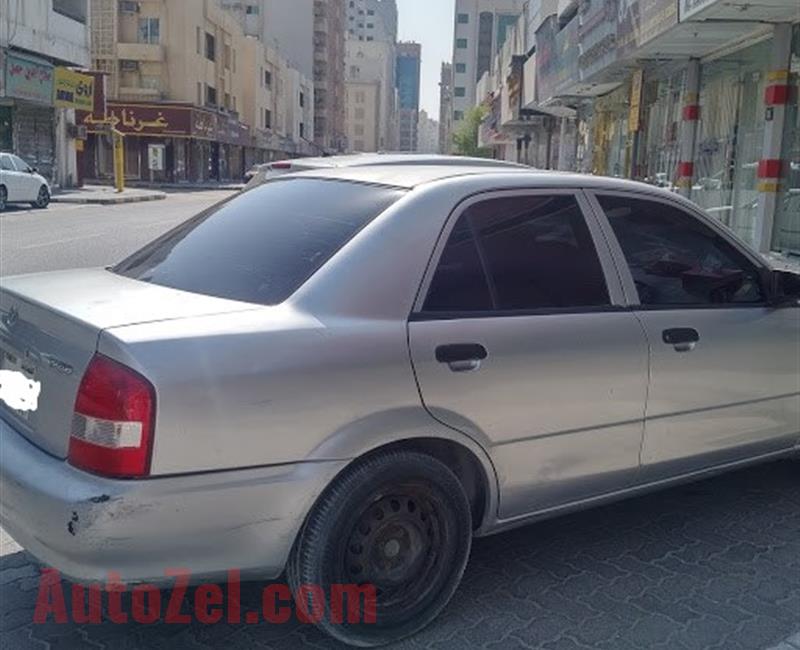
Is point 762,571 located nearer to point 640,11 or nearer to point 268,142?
point 640,11

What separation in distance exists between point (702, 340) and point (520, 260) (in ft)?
3.26

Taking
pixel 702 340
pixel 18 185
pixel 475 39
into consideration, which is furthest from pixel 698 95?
pixel 475 39

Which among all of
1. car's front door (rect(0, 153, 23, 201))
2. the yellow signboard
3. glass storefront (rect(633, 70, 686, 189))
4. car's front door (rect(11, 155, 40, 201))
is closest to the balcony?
the yellow signboard

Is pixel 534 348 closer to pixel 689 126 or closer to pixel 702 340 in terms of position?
pixel 702 340

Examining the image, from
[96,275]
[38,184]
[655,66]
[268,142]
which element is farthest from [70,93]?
[268,142]

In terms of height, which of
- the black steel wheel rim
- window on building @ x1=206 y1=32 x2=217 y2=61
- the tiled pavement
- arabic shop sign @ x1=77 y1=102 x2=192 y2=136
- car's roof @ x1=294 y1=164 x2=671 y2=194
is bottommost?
the tiled pavement

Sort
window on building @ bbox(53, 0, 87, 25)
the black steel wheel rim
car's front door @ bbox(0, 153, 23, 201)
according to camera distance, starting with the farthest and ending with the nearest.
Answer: window on building @ bbox(53, 0, 87, 25)
car's front door @ bbox(0, 153, 23, 201)
the black steel wheel rim

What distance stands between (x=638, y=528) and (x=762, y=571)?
0.58 meters

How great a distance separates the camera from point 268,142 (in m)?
71.9

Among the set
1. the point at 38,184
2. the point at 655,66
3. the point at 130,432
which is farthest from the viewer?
the point at 38,184

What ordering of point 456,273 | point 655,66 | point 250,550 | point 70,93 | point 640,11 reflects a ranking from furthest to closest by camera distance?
point 70,93
point 655,66
point 640,11
point 456,273
point 250,550

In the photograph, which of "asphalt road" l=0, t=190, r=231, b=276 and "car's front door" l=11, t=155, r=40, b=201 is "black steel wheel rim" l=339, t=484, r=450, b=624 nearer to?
"asphalt road" l=0, t=190, r=231, b=276

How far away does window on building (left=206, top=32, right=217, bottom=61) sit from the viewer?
5334 cm

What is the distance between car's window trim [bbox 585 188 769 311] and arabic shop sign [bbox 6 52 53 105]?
95.3 ft
